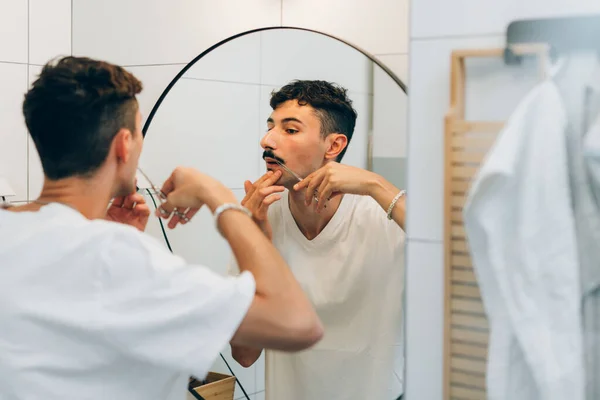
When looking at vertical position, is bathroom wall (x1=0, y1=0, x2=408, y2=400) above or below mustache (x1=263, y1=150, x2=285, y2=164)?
above

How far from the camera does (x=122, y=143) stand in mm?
1158

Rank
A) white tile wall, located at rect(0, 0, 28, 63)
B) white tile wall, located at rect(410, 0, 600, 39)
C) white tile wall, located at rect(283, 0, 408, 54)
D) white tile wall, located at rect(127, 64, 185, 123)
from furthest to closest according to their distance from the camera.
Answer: white tile wall, located at rect(0, 0, 28, 63) < white tile wall, located at rect(127, 64, 185, 123) < white tile wall, located at rect(283, 0, 408, 54) < white tile wall, located at rect(410, 0, 600, 39)

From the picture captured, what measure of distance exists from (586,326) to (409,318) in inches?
9.7

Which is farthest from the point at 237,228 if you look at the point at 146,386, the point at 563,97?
the point at 563,97

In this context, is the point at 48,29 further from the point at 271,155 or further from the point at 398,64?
the point at 398,64

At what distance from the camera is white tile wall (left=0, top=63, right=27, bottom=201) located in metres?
1.70

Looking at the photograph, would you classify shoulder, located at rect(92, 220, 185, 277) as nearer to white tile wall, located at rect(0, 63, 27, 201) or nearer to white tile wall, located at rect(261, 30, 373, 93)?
white tile wall, located at rect(261, 30, 373, 93)

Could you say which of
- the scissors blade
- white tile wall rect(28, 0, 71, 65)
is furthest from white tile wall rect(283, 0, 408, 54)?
white tile wall rect(28, 0, 71, 65)

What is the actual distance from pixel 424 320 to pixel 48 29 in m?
1.26

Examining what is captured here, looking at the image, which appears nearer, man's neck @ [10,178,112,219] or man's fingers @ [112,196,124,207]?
man's neck @ [10,178,112,219]

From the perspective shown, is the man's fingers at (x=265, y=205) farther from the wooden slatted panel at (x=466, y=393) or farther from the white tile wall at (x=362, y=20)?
the wooden slatted panel at (x=466, y=393)

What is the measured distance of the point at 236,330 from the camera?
1.00 metres

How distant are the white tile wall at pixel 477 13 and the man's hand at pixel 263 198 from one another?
0.43 meters

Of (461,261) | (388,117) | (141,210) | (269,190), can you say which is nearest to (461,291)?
(461,261)
